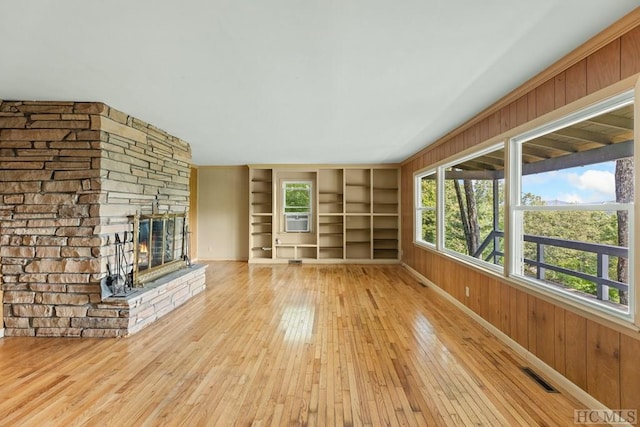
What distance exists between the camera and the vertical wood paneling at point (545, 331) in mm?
2232

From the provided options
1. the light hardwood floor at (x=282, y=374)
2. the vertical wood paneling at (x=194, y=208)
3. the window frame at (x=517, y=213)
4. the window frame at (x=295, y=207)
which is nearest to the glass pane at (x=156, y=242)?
the light hardwood floor at (x=282, y=374)

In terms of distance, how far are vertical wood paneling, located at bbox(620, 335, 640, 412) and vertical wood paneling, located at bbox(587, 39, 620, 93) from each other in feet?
5.18

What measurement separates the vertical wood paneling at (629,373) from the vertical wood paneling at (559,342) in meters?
0.42

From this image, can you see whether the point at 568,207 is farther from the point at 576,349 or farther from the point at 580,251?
the point at 576,349

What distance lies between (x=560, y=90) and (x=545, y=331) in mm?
1910

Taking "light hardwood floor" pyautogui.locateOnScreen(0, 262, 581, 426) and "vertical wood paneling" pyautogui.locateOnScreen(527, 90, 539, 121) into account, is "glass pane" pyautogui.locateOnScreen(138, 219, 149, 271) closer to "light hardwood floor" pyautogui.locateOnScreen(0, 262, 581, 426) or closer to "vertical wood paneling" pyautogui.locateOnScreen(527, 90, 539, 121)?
"light hardwood floor" pyautogui.locateOnScreen(0, 262, 581, 426)

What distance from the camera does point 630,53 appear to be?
5.46 ft

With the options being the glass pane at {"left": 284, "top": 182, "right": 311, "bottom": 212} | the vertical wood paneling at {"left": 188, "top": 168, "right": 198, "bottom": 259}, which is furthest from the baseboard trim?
the vertical wood paneling at {"left": 188, "top": 168, "right": 198, "bottom": 259}

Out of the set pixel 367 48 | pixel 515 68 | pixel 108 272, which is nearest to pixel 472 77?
pixel 515 68

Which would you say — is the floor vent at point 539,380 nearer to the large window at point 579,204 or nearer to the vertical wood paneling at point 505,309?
the vertical wood paneling at point 505,309

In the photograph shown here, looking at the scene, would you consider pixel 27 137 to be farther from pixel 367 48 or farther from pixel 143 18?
pixel 367 48

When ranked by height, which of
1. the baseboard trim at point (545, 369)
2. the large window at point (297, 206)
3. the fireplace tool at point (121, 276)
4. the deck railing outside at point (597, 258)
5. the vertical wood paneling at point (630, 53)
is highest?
the vertical wood paneling at point (630, 53)

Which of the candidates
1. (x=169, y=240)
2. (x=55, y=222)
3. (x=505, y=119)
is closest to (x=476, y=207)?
(x=505, y=119)

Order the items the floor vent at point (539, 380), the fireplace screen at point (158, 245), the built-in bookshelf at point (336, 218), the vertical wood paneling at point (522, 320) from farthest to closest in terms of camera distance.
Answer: the built-in bookshelf at point (336, 218) < the fireplace screen at point (158, 245) < the vertical wood paneling at point (522, 320) < the floor vent at point (539, 380)
